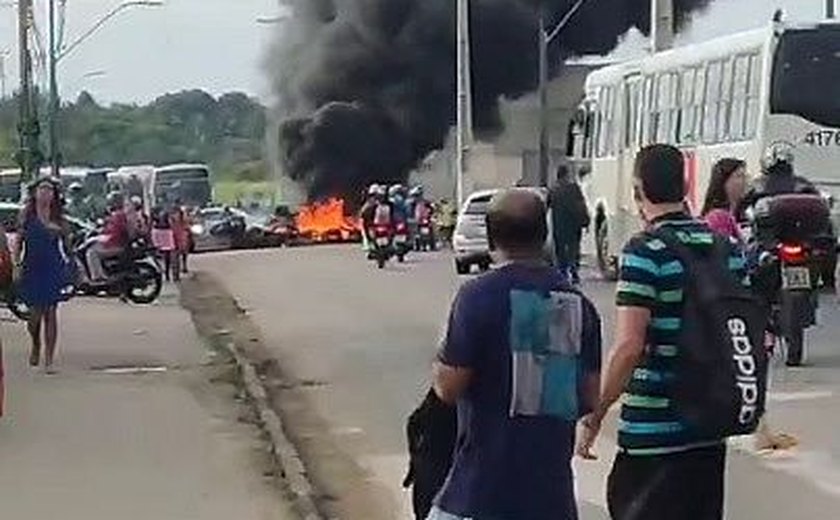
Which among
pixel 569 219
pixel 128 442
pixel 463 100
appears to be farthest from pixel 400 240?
pixel 128 442

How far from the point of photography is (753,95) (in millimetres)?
27031

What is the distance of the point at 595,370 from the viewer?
628cm

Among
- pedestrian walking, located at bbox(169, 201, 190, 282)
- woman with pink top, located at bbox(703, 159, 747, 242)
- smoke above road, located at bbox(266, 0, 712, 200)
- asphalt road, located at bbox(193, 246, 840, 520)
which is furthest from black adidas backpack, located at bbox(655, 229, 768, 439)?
smoke above road, located at bbox(266, 0, 712, 200)

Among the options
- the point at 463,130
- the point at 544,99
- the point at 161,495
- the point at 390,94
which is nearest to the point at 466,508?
the point at 161,495

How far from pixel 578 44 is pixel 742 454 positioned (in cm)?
6500

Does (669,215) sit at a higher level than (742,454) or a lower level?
higher

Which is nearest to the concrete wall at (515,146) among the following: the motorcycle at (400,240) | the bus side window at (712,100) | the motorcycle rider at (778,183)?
the motorcycle at (400,240)

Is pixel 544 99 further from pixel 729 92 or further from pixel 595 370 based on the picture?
pixel 595 370

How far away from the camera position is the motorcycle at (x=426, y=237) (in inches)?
2127

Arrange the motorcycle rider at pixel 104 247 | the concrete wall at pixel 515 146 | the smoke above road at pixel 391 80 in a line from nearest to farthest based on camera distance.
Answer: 1. the motorcycle rider at pixel 104 247
2. the smoke above road at pixel 391 80
3. the concrete wall at pixel 515 146

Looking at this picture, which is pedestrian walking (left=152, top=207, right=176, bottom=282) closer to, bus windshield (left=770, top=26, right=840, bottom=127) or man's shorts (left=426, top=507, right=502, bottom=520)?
bus windshield (left=770, top=26, right=840, bottom=127)

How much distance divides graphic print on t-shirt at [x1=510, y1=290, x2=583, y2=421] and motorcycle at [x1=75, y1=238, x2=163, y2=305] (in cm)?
2443

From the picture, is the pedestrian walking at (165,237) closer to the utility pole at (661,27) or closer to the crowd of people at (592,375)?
the utility pole at (661,27)

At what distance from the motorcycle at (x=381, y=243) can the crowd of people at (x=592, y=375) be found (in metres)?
36.1
